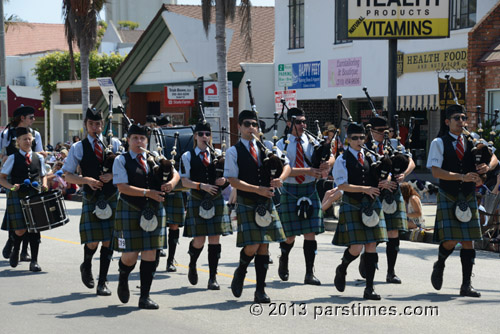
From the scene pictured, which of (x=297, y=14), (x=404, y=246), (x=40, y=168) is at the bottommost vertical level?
(x=404, y=246)

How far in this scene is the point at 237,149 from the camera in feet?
26.7

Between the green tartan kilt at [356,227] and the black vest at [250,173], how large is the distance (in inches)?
35.2

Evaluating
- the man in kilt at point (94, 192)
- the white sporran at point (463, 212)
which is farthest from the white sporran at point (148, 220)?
the white sporran at point (463, 212)

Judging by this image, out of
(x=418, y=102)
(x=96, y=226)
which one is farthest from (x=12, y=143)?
(x=418, y=102)

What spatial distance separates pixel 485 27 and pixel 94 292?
13.6 m

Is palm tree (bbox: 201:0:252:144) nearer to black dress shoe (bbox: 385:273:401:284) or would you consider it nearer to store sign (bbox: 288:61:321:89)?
store sign (bbox: 288:61:321:89)

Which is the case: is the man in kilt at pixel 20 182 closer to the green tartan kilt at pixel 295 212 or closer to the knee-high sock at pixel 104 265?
the knee-high sock at pixel 104 265

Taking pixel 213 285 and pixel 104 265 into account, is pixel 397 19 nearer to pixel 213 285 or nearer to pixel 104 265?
pixel 213 285

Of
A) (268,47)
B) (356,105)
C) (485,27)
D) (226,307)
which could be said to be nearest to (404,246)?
(226,307)

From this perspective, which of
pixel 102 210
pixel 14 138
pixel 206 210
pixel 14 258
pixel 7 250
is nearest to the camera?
pixel 102 210

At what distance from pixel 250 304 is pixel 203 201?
5.02 feet

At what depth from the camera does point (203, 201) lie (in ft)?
30.1

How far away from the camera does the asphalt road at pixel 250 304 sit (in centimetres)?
718

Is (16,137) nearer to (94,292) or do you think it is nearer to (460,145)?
(94,292)
